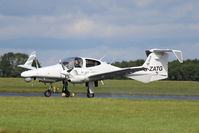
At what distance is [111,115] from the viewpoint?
963 inches

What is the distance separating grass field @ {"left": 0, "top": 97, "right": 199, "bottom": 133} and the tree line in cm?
7266

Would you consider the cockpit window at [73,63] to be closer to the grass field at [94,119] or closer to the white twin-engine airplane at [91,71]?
the white twin-engine airplane at [91,71]

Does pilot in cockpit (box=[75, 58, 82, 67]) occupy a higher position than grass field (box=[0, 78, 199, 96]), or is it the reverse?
pilot in cockpit (box=[75, 58, 82, 67])

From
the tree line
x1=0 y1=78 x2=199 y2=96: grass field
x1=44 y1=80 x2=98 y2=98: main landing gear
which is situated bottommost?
x1=44 y1=80 x2=98 y2=98: main landing gear

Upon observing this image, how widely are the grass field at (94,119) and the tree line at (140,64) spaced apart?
72658 millimetres

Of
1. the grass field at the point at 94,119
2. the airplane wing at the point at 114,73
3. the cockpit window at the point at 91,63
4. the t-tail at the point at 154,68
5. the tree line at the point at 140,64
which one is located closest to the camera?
the grass field at the point at 94,119

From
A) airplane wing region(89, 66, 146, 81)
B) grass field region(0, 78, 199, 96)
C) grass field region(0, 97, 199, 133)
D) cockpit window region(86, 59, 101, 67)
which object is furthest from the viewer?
grass field region(0, 78, 199, 96)

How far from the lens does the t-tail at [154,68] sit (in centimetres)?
4553

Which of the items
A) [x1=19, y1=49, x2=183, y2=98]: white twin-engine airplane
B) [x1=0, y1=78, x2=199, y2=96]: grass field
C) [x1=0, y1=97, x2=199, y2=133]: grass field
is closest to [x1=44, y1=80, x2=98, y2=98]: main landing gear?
[x1=19, y1=49, x2=183, y2=98]: white twin-engine airplane

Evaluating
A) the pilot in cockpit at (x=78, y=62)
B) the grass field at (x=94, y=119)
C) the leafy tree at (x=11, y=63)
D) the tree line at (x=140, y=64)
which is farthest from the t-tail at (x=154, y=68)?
the leafy tree at (x=11, y=63)

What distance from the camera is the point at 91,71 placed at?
141 feet

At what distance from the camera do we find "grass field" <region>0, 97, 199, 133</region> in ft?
65.5

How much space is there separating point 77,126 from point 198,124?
14.8 feet

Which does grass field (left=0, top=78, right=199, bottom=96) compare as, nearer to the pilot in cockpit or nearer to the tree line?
the pilot in cockpit
